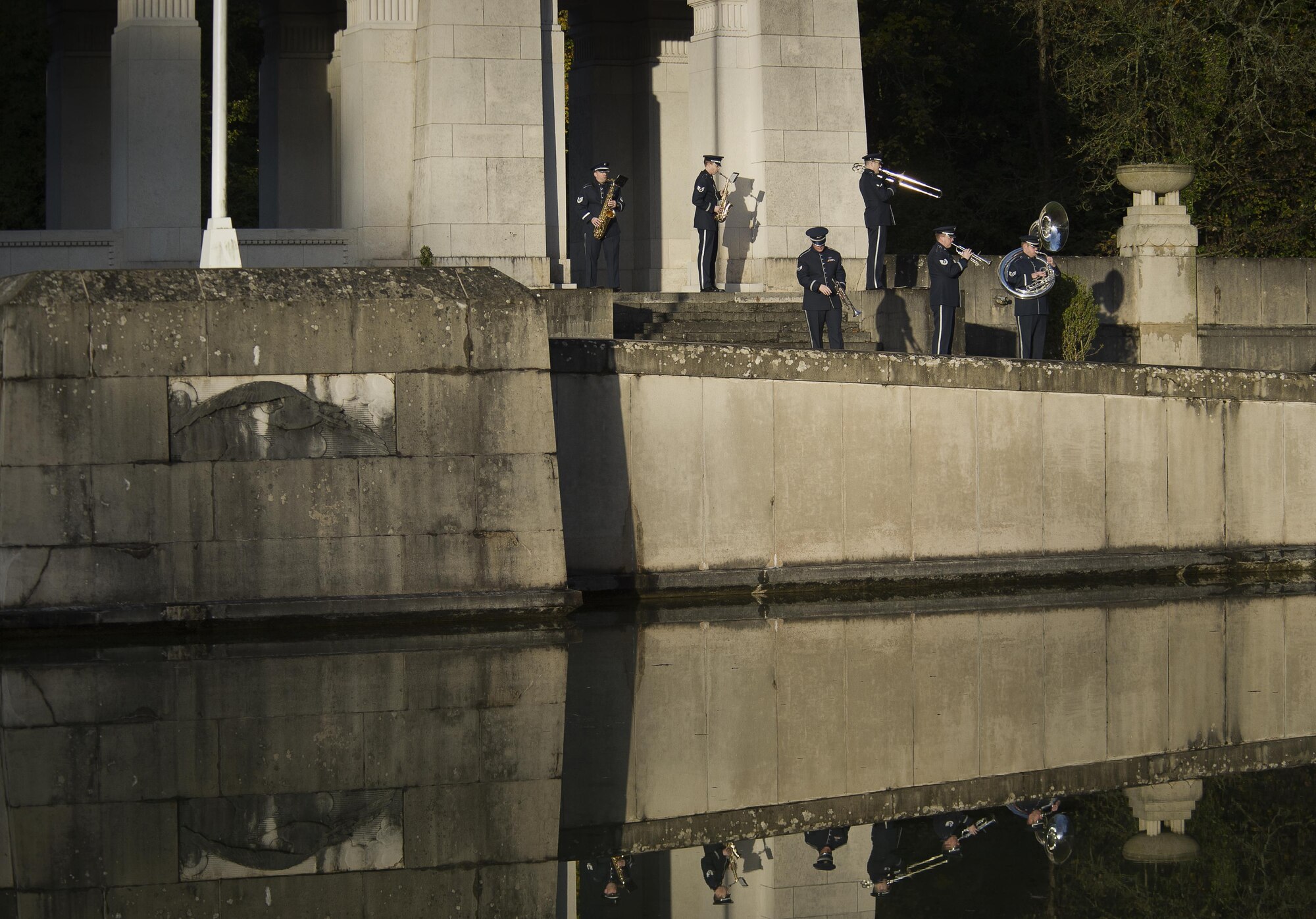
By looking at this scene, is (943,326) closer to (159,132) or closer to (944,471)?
(944,471)

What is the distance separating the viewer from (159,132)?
77.2ft

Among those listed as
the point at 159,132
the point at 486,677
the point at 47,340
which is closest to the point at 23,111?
the point at 159,132

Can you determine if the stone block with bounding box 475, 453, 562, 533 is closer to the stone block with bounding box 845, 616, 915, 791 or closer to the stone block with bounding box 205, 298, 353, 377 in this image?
the stone block with bounding box 205, 298, 353, 377

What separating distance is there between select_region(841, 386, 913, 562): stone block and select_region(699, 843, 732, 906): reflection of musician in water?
7479mm

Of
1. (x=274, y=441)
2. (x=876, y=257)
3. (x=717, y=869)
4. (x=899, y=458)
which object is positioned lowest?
(x=717, y=869)

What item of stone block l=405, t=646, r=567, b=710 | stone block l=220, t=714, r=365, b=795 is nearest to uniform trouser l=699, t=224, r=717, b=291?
stone block l=405, t=646, r=567, b=710

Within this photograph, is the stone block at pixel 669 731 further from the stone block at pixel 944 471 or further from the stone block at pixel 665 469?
the stone block at pixel 944 471

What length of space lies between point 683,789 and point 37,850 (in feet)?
8.61

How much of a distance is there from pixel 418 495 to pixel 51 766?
474 cm

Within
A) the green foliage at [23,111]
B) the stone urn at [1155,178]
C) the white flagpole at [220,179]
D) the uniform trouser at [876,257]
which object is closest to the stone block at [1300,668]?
the white flagpole at [220,179]

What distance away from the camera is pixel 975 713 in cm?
997

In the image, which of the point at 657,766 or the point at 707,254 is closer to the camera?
the point at 657,766

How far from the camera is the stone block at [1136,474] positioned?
1552cm

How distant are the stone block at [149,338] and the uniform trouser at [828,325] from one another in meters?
7.58
